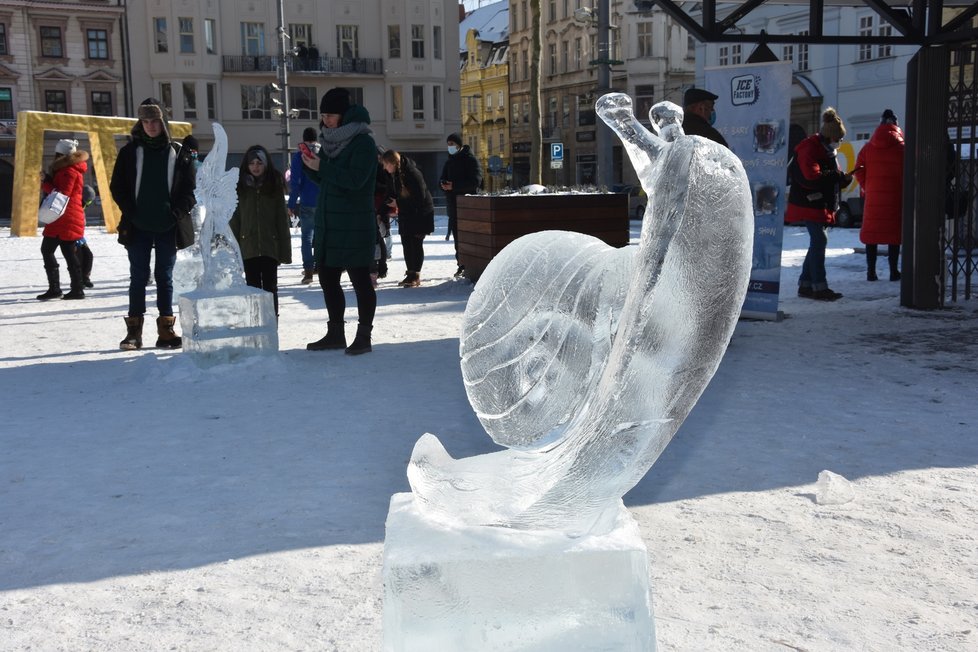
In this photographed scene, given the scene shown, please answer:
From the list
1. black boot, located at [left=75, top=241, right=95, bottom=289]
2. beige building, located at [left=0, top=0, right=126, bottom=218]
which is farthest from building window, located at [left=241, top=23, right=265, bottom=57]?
black boot, located at [left=75, top=241, right=95, bottom=289]

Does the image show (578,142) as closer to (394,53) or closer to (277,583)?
(394,53)

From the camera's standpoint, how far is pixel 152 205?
23.5 ft

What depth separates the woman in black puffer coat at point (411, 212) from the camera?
1138 centimetres

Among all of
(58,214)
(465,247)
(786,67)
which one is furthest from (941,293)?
(58,214)

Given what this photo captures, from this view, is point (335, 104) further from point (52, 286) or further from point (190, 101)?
point (190, 101)

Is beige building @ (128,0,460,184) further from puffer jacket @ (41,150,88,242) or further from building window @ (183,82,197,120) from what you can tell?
puffer jacket @ (41,150,88,242)

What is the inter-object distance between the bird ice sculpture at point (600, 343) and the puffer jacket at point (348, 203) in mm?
4648

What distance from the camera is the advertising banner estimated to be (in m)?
8.12

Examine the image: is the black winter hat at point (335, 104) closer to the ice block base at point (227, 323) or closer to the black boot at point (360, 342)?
the ice block base at point (227, 323)

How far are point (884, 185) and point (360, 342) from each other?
6287 millimetres

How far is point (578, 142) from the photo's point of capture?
5434 cm

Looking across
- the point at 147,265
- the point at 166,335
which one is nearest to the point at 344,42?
the point at 147,265

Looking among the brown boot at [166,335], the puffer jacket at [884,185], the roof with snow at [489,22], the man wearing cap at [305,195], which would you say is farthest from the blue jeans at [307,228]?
the roof with snow at [489,22]

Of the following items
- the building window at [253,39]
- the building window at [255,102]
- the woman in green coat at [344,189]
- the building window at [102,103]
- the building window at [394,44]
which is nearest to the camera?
the woman in green coat at [344,189]
